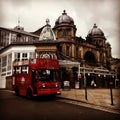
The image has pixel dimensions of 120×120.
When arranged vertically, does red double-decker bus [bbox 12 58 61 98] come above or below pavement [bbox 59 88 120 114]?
above

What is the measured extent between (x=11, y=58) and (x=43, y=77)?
13922mm

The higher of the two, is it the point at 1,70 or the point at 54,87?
the point at 1,70

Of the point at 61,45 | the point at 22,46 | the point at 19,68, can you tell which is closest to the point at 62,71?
the point at 61,45

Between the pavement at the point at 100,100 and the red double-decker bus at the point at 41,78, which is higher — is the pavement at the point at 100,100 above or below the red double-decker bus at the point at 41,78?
below

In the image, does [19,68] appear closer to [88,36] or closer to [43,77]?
[43,77]

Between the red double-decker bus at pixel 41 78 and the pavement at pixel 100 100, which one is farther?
the red double-decker bus at pixel 41 78

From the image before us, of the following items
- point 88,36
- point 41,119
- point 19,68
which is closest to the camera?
point 41,119

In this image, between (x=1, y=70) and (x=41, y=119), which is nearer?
(x=41, y=119)

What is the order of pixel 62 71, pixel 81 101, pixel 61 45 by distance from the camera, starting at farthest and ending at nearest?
1. pixel 61 45
2. pixel 62 71
3. pixel 81 101

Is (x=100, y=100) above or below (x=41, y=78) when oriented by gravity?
below

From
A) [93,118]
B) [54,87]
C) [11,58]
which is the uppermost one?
[11,58]

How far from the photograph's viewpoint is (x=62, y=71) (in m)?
32.6

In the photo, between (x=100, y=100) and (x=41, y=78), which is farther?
(x=41, y=78)

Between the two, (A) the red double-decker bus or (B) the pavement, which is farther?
(A) the red double-decker bus
